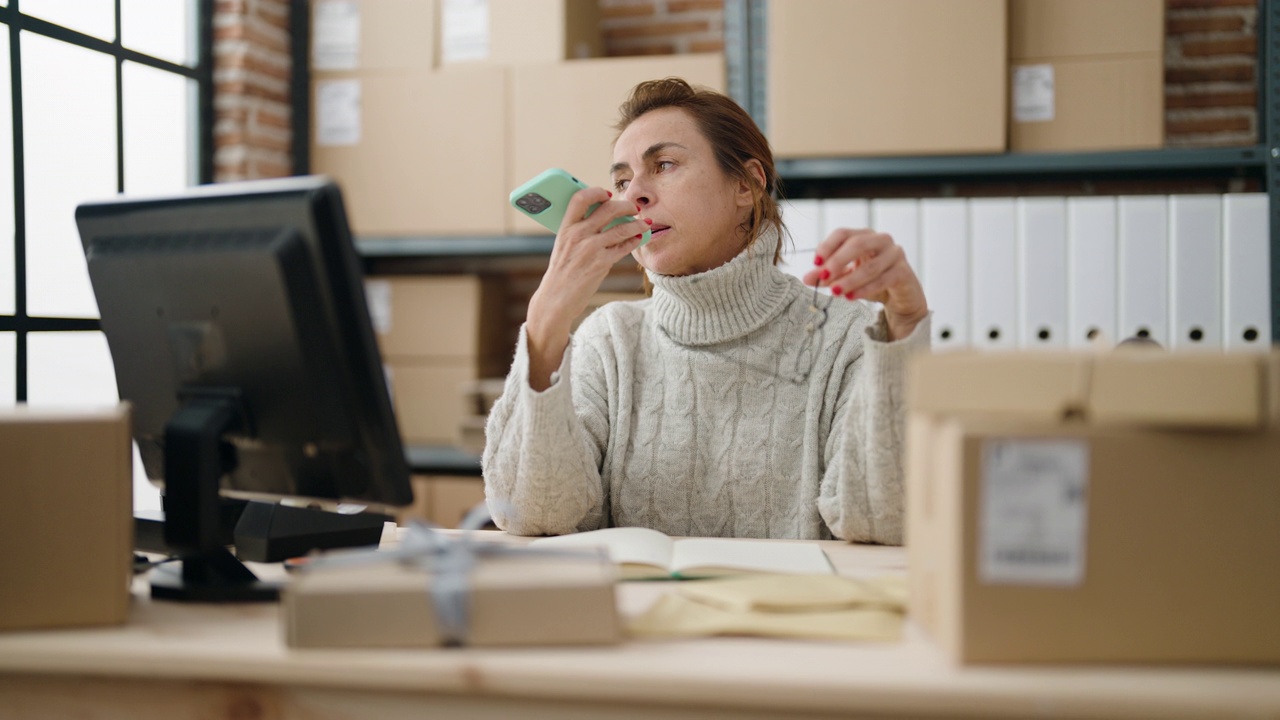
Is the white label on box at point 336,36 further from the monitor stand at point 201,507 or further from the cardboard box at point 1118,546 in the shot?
the cardboard box at point 1118,546

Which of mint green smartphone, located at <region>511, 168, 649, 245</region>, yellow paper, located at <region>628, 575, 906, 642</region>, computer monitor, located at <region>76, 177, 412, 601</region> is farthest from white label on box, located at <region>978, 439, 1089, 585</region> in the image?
mint green smartphone, located at <region>511, 168, 649, 245</region>

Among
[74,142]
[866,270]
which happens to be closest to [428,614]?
[866,270]

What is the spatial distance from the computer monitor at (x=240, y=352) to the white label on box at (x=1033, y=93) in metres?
1.77

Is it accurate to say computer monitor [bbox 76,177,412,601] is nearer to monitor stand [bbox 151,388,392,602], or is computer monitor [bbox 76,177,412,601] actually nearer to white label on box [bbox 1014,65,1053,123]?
monitor stand [bbox 151,388,392,602]

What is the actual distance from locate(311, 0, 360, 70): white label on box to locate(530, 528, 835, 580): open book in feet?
6.26

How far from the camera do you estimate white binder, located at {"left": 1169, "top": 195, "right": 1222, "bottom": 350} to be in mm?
2002

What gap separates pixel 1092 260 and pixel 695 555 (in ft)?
4.67

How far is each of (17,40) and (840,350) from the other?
1788 millimetres

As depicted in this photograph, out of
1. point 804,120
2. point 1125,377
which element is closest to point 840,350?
point 1125,377

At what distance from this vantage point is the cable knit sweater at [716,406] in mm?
1426

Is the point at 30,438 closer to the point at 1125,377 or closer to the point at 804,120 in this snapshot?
the point at 1125,377

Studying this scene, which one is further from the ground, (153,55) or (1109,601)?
(153,55)

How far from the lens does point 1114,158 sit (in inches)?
84.8

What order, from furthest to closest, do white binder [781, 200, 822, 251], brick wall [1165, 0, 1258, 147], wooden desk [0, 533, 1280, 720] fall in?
brick wall [1165, 0, 1258, 147] → white binder [781, 200, 822, 251] → wooden desk [0, 533, 1280, 720]
